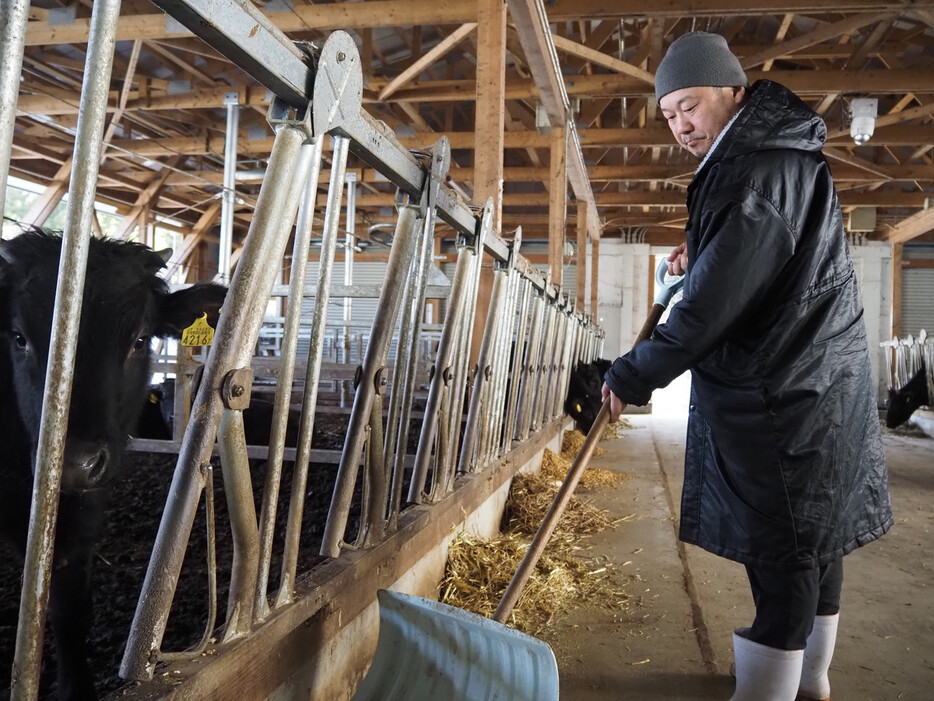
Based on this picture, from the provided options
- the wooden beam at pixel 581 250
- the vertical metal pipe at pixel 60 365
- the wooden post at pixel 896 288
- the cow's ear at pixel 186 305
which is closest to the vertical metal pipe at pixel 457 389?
the cow's ear at pixel 186 305

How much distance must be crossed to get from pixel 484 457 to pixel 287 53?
2703mm

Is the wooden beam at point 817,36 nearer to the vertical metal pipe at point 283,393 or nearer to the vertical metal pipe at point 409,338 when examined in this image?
the vertical metal pipe at point 409,338

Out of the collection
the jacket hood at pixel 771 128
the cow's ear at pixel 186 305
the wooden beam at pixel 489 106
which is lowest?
the cow's ear at pixel 186 305

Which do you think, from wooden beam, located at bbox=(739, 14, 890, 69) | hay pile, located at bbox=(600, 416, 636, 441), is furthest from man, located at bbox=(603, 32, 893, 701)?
hay pile, located at bbox=(600, 416, 636, 441)

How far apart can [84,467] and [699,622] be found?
2.43 m

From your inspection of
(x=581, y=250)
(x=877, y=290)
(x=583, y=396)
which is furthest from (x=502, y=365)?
(x=877, y=290)

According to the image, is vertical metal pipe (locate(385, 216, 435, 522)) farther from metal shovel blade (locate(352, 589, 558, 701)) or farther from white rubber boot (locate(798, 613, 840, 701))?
white rubber boot (locate(798, 613, 840, 701))

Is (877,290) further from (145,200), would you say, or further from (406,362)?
(406,362)

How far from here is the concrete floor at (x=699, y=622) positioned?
2373mm

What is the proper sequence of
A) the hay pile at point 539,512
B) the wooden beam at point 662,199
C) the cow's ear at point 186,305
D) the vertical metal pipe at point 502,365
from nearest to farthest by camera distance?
the cow's ear at point 186,305 → the vertical metal pipe at point 502,365 → the hay pile at point 539,512 → the wooden beam at point 662,199

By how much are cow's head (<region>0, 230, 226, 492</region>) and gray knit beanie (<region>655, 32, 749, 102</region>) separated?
1.78 metres

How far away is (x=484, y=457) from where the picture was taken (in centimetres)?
377

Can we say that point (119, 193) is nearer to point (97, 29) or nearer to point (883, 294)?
point (97, 29)

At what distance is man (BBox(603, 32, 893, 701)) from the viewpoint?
1.74m
